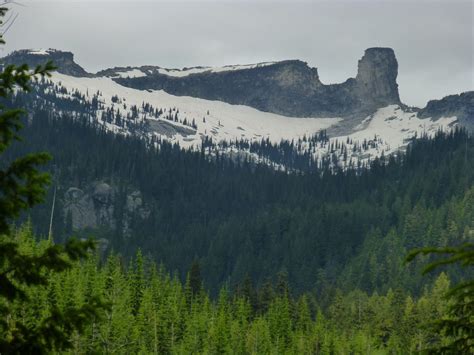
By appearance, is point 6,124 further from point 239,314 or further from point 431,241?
point 431,241

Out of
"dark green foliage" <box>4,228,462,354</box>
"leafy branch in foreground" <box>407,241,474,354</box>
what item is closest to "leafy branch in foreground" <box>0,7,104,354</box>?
"leafy branch in foreground" <box>407,241,474,354</box>

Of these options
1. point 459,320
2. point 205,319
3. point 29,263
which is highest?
point 29,263

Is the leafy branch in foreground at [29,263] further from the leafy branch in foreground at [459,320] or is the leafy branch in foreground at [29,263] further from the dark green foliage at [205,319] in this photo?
the dark green foliage at [205,319]

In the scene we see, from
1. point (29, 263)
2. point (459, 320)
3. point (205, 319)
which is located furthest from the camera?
point (205, 319)

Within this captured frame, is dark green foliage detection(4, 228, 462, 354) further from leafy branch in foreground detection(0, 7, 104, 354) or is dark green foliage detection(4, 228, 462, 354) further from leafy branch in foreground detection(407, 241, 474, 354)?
leafy branch in foreground detection(407, 241, 474, 354)

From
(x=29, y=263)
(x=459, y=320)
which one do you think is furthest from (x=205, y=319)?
(x=29, y=263)

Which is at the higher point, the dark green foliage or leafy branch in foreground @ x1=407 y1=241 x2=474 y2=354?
leafy branch in foreground @ x1=407 y1=241 x2=474 y2=354

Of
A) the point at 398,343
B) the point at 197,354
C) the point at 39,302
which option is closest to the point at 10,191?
the point at 39,302

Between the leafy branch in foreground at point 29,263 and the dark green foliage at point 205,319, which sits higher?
the leafy branch in foreground at point 29,263

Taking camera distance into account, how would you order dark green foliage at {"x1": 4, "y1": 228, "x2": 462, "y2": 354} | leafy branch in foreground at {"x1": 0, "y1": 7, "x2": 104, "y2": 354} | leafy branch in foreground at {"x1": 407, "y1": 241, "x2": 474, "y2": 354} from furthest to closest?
dark green foliage at {"x1": 4, "y1": 228, "x2": 462, "y2": 354} → leafy branch in foreground at {"x1": 407, "y1": 241, "x2": 474, "y2": 354} → leafy branch in foreground at {"x1": 0, "y1": 7, "x2": 104, "y2": 354}

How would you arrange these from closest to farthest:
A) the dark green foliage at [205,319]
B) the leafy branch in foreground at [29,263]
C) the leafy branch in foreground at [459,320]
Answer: the leafy branch in foreground at [29,263] → the leafy branch in foreground at [459,320] → the dark green foliage at [205,319]

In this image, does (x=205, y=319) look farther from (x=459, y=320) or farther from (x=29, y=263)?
(x=29, y=263)

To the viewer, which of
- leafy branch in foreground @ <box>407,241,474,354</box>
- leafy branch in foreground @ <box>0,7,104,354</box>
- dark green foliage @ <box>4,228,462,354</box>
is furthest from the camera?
dark green foliage @ <box>4,228,462,354</box>

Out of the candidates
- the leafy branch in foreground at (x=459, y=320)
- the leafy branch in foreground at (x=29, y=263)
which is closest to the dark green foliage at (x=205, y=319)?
the leafy branch in foreground at (x=29, y=263)
